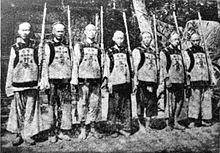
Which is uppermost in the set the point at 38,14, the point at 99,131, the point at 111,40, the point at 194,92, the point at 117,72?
the point at 38,14

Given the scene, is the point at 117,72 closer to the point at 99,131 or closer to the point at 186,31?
the point at 99,131

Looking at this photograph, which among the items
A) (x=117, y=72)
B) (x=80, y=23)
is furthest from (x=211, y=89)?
(x=80, y=23)

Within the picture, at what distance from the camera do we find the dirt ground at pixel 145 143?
4.91m

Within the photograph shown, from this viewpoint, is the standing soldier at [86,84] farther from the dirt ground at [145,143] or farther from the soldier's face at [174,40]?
the soldier's face at [174,40]

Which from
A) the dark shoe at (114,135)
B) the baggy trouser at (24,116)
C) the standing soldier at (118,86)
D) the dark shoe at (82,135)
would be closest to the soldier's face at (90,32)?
the standing soldier at (118,86)

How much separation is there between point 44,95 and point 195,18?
9.62 ft

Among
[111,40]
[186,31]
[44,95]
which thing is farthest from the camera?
Answer: [186,31]

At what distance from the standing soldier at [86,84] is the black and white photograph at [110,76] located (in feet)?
0.05

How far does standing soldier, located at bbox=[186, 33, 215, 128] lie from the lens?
5547mm

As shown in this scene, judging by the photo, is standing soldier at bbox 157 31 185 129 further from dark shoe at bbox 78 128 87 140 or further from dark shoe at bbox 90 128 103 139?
dark shoe at bbox 78 128 87 140

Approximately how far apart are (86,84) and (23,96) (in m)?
0.97

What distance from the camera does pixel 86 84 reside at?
511 centimetres

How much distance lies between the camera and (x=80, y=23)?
5.28 meters

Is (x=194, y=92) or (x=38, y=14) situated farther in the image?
(x=194, y=92)
